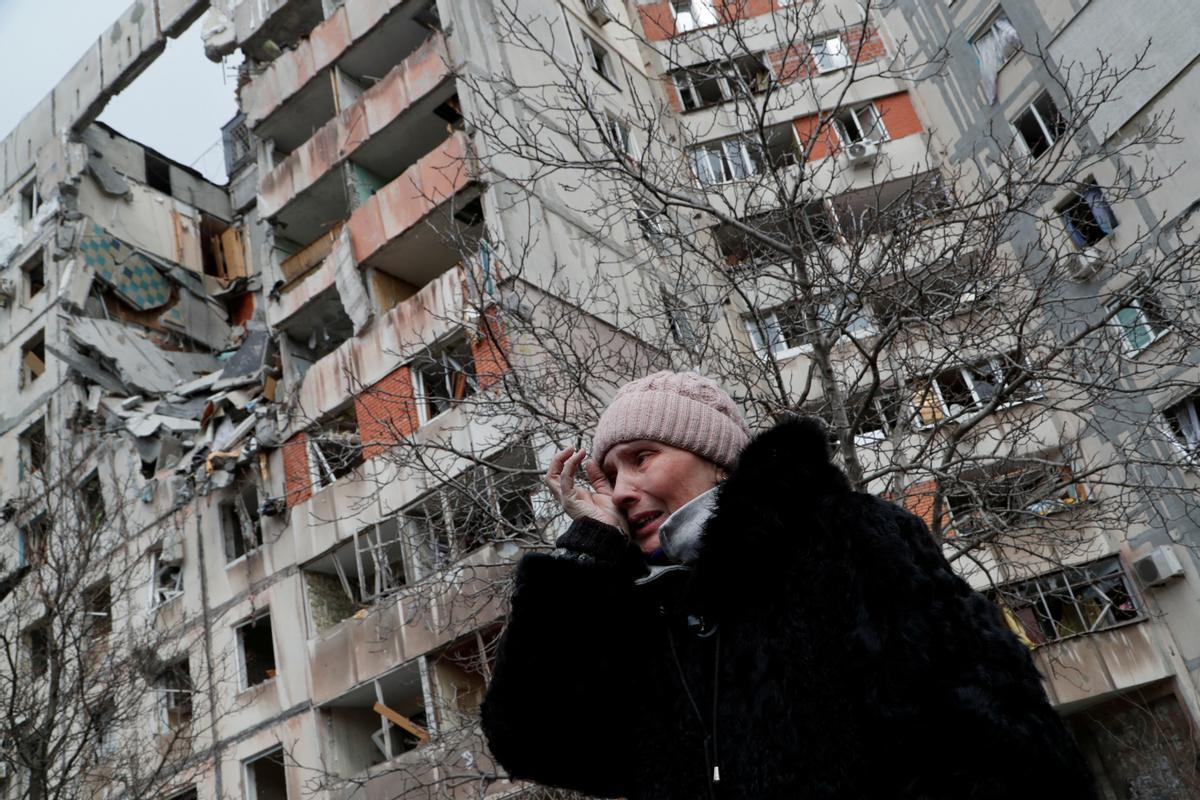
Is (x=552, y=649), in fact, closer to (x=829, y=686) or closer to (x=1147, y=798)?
(x=829, y=686)

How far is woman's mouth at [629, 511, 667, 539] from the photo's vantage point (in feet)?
8.30

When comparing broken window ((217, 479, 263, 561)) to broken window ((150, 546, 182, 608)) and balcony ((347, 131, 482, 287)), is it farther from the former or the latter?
balcony ((347, 131, 482, 287))

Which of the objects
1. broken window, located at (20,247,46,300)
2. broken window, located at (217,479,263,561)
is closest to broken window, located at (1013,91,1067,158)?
broken window, located at (217,479,263,561)

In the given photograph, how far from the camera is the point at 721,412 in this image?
2.68 m

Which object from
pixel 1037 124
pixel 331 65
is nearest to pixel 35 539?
pixel 331 65

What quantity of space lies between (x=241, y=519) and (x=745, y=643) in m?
21.7

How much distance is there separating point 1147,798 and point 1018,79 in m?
13.6

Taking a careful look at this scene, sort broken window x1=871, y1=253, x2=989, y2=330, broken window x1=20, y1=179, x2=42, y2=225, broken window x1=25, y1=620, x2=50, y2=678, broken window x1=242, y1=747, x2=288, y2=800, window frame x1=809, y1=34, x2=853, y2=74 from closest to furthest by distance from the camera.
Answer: broken window x1=871, y1=253, x2=989, y2=330
window frame x1=809, y1=34, x2=853, y2=74
broken window x1=25, y1=620, x2=50, y2=678
broken window x1=242, y1=747, x2=288, y2=800
broken window x1=20, y1=179, x2=42, y2=225

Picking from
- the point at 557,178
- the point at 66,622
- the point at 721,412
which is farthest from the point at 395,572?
the point at 721,412

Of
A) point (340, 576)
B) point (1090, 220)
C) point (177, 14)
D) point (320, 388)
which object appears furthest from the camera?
point (177, 14)

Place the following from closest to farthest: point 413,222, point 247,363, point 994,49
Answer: point 413,222
point 994,49
point 247,363

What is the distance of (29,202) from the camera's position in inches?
1275

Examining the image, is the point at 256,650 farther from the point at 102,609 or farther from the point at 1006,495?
the point at 1006,495

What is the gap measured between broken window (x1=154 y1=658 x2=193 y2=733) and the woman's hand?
21048mm
